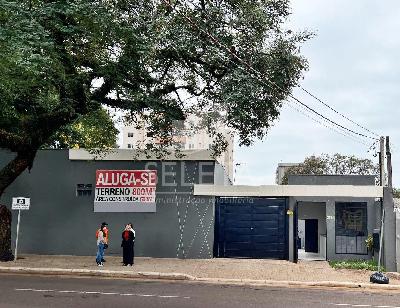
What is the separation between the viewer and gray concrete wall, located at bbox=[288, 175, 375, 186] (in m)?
26.0

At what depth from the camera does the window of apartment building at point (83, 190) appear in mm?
22547

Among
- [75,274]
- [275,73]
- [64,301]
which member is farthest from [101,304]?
[275,73]

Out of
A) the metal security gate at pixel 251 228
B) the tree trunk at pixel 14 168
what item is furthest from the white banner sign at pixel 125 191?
the tree trunk at pixel 14 168

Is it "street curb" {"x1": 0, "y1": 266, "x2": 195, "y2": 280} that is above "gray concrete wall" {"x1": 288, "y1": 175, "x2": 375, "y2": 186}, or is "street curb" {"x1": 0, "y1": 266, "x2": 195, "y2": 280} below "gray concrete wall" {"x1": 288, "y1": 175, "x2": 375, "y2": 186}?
below

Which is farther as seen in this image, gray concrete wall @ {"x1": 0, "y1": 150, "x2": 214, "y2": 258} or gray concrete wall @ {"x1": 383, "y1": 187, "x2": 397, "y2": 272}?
gray concrete wall @ {"x1": 0, "y1": 150, "x2": 214, "y2": 258}

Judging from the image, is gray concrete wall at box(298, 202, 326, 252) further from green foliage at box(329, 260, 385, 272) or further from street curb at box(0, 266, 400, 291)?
street curb at box(0, 266, 400, 291)

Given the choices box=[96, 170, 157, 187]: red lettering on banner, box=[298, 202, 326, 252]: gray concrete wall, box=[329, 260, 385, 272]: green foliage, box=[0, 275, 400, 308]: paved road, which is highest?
box=[96, 170, 157, 187]: red lettering on banner

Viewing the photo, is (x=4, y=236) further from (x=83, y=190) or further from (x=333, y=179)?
(x=333, y=179)

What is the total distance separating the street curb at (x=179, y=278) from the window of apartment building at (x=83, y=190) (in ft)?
19.2

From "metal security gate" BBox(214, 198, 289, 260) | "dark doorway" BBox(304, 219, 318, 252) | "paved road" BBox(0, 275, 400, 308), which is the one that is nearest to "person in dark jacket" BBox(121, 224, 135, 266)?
"paved road" BBox(0, 275, 400, 308)

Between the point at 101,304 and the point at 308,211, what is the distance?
1831 cm

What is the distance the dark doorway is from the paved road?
13.8 metres

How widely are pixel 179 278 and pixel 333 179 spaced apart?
13.0m

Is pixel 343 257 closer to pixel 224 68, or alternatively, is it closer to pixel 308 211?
pixel 308 211
